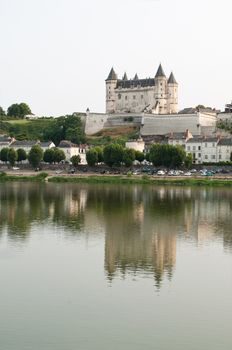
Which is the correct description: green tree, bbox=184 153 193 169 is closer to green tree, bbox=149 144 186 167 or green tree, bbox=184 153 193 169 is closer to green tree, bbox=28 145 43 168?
green tree, bbox=149 144 186 167

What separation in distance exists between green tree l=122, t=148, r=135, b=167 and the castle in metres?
20.1

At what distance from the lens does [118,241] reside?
20.0 meters

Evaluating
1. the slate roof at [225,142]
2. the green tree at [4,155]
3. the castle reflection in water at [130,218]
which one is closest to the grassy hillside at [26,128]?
the green tree at [4,155]

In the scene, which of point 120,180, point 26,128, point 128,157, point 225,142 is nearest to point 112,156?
point 128,157

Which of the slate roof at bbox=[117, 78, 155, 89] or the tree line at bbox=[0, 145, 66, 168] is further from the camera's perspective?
the slate roof at bbox=[117, 78, 155, 89]

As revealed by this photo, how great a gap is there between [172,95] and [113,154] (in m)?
24.5

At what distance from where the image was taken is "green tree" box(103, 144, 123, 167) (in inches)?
2073

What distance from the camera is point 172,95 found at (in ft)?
246

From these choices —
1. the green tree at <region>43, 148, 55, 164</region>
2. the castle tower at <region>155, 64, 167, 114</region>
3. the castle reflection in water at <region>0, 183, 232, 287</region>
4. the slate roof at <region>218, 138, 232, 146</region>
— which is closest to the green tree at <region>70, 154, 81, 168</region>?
the green tree at <region>43, 148, 55, 164</region>

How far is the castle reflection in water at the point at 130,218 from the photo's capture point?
1753cm

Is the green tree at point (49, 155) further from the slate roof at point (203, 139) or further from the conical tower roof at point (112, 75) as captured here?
the conical tower roof at point (112, 75)

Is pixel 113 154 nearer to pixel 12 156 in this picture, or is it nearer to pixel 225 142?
pixel 12 156

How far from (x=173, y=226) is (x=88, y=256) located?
6.73 m

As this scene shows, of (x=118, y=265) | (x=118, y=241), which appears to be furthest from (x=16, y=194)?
(x=118, y=265)
